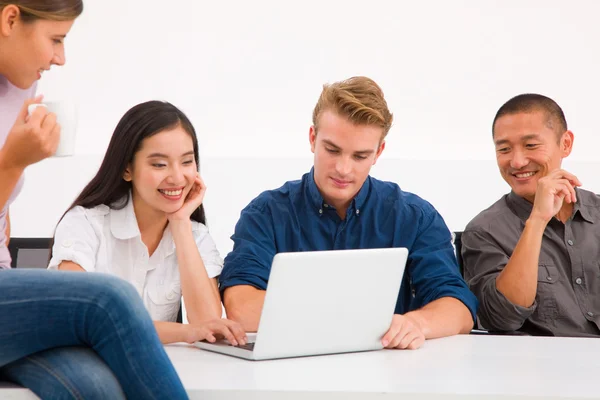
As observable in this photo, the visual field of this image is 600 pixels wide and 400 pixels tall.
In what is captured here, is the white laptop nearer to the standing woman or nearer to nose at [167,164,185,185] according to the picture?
the standing woman

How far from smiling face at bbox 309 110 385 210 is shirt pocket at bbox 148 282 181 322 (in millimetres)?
491

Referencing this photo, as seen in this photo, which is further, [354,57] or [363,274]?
[354,57]

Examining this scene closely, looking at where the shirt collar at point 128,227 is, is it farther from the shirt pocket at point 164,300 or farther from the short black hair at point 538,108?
the short black hair at point 538,108

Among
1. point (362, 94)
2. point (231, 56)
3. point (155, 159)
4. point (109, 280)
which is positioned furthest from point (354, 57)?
point (109, 280)

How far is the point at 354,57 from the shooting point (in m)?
3.62

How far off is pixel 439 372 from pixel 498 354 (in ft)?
0.86

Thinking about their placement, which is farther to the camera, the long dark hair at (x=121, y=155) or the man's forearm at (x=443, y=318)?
the long dark hair at (x=121, y=155)

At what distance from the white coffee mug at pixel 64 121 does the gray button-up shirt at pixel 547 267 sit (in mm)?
1290

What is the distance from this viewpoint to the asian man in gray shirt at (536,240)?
2.24 meters

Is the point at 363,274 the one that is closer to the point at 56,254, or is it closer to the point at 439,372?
the point at 439,372

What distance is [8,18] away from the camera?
1.58 metres

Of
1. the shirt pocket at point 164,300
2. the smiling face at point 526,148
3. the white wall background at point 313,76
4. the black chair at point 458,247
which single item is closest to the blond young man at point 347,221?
the shirt pocket at point 164,300

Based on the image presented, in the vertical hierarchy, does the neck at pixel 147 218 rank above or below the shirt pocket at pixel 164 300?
above

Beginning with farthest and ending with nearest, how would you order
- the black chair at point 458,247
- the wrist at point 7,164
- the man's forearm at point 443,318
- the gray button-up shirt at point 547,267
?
the black chair at point 458,247 → the gray button-up shirt at point 547,267 → the man's forearm at point 443,318 → the wrist at point 7,164
